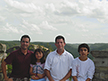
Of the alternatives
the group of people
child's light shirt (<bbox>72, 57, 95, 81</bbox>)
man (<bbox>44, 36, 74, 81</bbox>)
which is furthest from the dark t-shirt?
child's light shirt (<bbox>72, 57, 95, 81</bbox>)

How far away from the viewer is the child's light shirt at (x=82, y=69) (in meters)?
4.14

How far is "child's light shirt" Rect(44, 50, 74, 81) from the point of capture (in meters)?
4.12

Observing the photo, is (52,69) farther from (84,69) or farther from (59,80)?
(84,69)

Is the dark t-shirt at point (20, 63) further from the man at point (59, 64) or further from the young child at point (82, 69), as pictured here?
the young child at point (82, 69)

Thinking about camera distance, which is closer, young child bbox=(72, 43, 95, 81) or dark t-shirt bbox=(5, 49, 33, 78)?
young child bbox=(72, 43, 95, 81)

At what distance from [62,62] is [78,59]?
1.45ft

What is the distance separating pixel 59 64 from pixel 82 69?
0.62 m

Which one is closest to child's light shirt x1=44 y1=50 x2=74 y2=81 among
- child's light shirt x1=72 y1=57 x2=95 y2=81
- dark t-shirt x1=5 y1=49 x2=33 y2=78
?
child's light shirt x1=72 y1=57 x2=95 y2=81

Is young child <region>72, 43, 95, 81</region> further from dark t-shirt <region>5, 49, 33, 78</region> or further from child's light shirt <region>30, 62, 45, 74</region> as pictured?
dark t-shirt <region>5, 49, 33, 78</region>

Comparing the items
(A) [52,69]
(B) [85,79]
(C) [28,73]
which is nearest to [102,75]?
(B) [85,79]

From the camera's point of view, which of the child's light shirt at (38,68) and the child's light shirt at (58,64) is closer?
the child's light shirt at (58,64)

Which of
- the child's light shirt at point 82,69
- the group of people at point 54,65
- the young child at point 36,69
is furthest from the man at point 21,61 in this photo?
the child's light shirt at point 82,69

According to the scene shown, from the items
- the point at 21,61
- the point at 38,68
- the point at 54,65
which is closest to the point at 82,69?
the point at 54,65

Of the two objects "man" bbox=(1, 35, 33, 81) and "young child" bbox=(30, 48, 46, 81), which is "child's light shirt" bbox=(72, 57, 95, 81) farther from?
"man" bbox=(1, 35, 33, 81)
